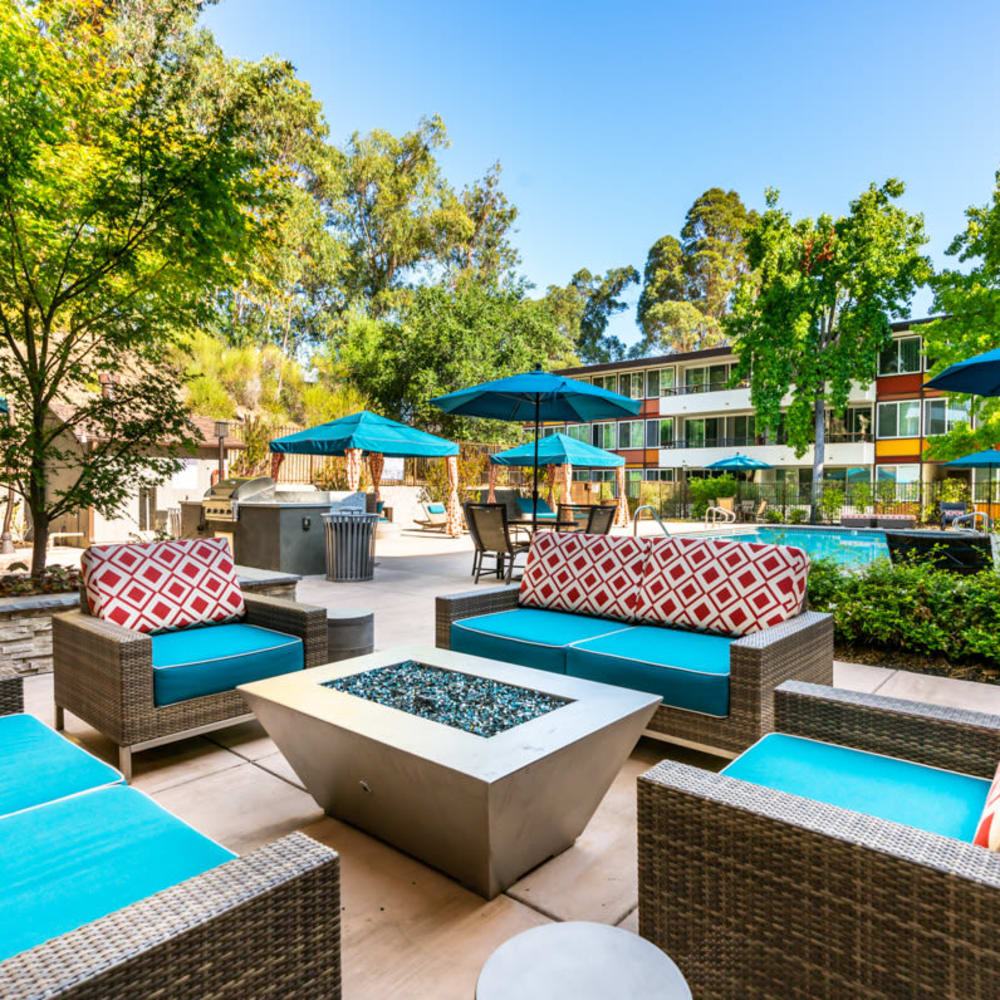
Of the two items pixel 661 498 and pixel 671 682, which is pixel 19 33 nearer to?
pixel 671 682

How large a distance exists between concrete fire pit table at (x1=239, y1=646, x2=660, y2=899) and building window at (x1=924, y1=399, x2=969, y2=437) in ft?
83.0

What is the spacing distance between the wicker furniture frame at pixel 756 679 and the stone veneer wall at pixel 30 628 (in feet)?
9.53

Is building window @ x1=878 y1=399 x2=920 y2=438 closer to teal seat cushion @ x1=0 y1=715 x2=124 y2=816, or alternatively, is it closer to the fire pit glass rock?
the fire pit glass rock

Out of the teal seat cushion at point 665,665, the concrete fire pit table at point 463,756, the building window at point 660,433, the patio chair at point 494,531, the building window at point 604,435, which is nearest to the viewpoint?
the concrete fire pit table at point 463,756

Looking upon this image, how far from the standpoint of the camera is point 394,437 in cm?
914

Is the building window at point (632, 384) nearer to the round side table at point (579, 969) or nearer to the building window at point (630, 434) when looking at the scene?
the building window at point (630, 434)

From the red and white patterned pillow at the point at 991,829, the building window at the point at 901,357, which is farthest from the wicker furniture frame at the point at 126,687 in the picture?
the building window at the point at 901,357

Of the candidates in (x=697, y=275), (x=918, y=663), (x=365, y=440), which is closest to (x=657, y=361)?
(x=697, y=275)

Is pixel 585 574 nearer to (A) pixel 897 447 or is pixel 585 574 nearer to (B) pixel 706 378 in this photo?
(A) pixel 897 447

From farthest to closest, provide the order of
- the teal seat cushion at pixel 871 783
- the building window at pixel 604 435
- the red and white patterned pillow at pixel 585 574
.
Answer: the building window at pixel 604 435 → the red and white patterned pillow at pixel 585 574 → the teal seat cushion at pixel 871 783

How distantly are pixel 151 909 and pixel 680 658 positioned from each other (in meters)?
2.35

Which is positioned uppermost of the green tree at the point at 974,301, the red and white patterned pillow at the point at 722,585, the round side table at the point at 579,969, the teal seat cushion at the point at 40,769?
the green tree at the point at 974,301

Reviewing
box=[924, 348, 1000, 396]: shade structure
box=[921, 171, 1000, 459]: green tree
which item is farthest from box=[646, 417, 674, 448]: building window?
box=[924, 348, 1000, 396]: shade structure

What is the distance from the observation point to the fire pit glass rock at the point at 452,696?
217 cm
